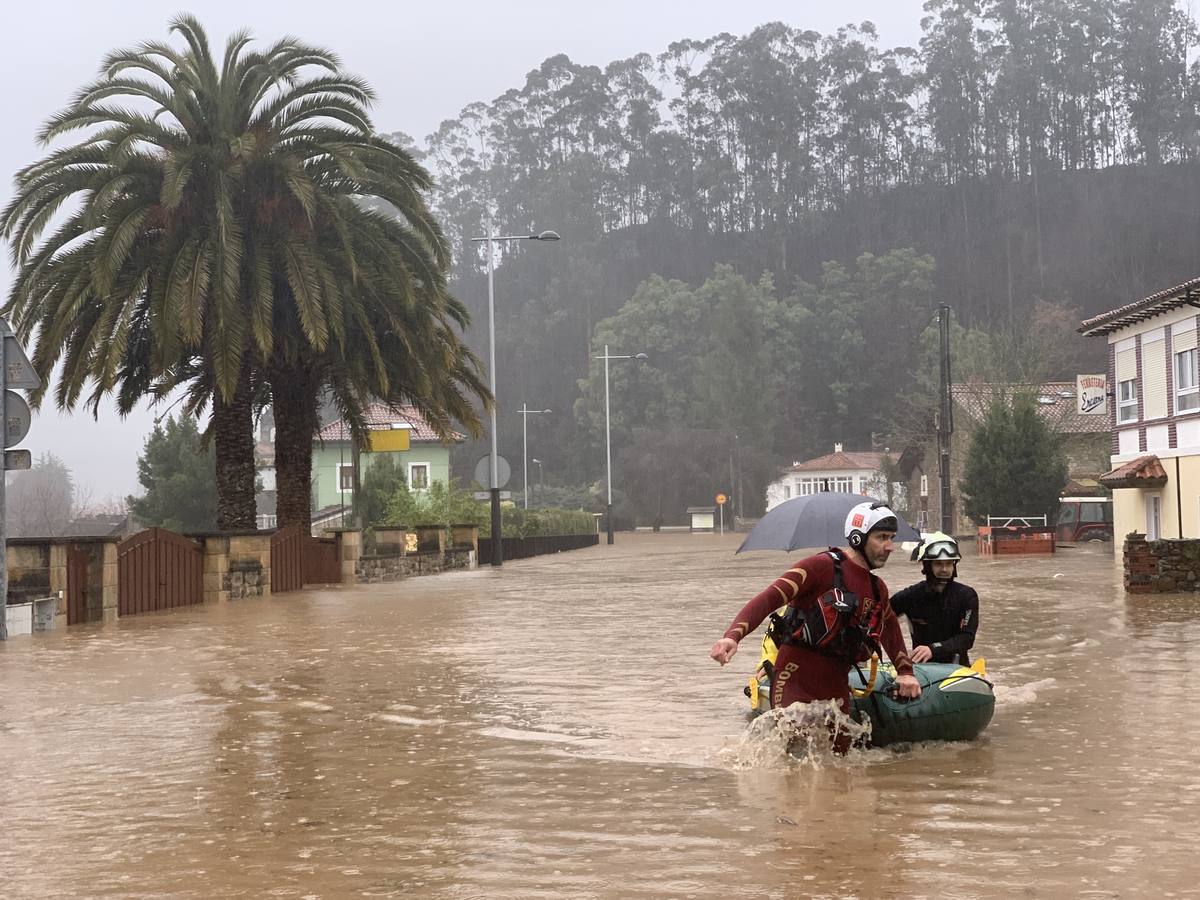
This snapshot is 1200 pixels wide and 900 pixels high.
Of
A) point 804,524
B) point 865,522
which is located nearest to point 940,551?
point 865,522

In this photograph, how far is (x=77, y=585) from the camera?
2080 centimetres

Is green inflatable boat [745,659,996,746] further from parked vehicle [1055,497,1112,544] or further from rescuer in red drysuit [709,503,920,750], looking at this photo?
parked vehicle [1055,497,1112,544]

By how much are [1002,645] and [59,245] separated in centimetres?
1827

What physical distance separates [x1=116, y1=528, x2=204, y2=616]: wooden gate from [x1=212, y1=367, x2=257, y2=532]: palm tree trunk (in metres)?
2.27

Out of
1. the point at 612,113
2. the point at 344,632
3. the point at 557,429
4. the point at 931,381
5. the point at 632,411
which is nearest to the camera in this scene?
the point at 344,632

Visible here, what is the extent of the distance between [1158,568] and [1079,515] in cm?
3705

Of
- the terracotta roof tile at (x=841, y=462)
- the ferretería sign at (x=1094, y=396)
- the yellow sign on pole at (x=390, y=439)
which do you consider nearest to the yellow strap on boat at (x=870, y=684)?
the yellow sign on pole at (x=390, y=439)

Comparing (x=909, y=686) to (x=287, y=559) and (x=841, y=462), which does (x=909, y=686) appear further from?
(x=841, y=462)

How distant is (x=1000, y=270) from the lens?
138m

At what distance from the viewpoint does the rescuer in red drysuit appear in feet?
26.7

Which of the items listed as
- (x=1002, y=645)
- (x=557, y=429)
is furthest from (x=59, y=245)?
(x=557, y=429)

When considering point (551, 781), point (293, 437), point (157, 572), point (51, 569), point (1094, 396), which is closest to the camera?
point (551, 781)

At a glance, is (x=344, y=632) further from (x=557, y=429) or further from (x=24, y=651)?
(x=557, y=429)

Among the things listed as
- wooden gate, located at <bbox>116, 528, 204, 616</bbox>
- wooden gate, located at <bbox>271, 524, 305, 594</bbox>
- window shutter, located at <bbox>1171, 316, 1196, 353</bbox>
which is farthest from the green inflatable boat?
window shutter, located at <bbox>1171, 316, 1196, 353</bbox>
